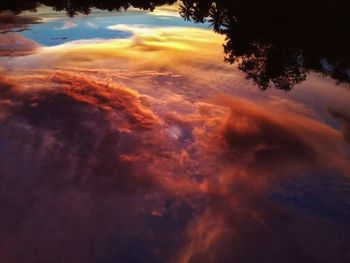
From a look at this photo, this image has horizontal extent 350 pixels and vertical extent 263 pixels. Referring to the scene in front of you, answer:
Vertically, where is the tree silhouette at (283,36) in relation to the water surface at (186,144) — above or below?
above

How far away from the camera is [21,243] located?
5.11 metres

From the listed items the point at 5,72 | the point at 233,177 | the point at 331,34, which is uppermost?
the point at 331,34

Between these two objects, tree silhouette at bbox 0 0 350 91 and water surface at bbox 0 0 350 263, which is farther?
tree silhouette at bbox 0 0 350 91

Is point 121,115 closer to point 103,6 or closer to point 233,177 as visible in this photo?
point 233,177

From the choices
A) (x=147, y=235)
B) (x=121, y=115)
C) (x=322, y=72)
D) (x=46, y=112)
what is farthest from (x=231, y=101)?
(x=147, y=235)

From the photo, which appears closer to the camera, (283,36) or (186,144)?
(186,144)

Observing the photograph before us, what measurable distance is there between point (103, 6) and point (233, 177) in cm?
1180

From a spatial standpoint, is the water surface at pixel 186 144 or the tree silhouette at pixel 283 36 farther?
the tree silhouette at pixel 283 36

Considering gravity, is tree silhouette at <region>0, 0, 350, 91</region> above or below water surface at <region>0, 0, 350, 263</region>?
above

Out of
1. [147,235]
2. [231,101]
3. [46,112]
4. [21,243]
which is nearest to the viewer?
[21,243]

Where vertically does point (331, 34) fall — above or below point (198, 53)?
above

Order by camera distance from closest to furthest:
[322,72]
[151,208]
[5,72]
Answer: [151,208] < [5,72] < [322,72]

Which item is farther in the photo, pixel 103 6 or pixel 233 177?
pixel 103 6

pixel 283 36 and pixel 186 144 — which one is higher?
pixel 283 36
